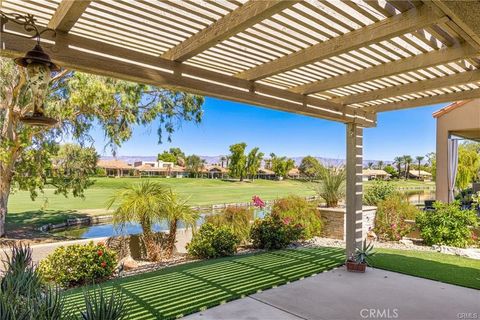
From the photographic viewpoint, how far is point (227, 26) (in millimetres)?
2539

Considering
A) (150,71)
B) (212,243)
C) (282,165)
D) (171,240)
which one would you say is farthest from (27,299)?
(282,165)

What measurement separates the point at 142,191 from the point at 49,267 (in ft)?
7.04

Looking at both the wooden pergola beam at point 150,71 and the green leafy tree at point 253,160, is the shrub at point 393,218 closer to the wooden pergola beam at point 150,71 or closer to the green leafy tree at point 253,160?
the wooden pergola beam at point 150,71

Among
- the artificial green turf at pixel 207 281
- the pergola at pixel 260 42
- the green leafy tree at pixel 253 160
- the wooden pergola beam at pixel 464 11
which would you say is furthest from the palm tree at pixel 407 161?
the wooden pergola beam at pixel 464 11

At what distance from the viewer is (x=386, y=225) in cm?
827

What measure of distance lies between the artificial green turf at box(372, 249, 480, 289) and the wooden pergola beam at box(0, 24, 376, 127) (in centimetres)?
282

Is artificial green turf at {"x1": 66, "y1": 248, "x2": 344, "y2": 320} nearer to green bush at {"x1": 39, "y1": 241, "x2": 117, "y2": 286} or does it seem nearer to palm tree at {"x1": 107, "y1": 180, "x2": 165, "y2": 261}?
green bush at {"x1": 39, "y1": 241, "x2": 117, "y2": 286}

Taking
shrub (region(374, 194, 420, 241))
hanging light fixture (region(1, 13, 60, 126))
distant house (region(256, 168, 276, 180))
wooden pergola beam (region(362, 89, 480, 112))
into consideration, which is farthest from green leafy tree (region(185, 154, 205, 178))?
hanging light fixture (region(1, 13, 60, 126))

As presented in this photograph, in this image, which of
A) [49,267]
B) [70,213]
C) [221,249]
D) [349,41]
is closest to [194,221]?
[221,249]

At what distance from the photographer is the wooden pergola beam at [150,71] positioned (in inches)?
103

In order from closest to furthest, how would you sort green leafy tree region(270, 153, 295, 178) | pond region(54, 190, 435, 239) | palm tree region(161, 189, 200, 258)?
palm tree region(161, 189, 200, 258) < pond region(54, 190, 435, 239) < green leafy tree region(270, 153, 295, 178)

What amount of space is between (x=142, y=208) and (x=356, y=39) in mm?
4908

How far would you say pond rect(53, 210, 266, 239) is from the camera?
6.63 meters
